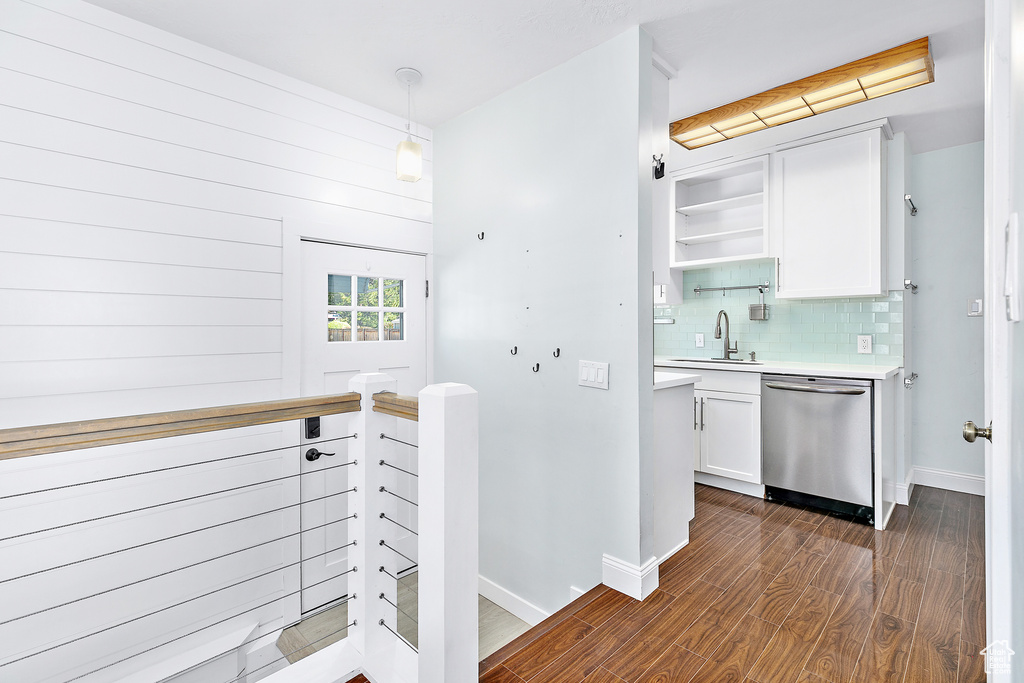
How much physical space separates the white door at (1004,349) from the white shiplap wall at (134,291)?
8.98ft

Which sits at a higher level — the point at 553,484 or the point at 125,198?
the point at 125,198

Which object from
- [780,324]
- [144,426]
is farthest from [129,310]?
[780,324]

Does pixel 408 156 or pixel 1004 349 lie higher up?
pixel 408 156

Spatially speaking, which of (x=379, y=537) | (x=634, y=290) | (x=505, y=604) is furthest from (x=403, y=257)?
(x=505, y=604)

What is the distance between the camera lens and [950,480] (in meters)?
3.51

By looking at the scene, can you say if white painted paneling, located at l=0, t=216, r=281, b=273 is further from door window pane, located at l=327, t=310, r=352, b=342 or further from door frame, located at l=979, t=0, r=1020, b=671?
door frame, located at l=979, t=0, r=1020, b=671

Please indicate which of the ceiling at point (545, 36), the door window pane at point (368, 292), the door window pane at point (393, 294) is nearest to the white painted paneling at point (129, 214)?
the door window pane at point (368, 292)

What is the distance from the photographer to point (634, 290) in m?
2.16

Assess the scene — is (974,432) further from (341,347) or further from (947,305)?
(947,305)

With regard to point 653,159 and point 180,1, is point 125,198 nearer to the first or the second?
point 180,1

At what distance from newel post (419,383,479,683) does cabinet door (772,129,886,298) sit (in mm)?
3032

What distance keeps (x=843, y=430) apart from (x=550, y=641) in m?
2.30

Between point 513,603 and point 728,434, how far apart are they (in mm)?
1916

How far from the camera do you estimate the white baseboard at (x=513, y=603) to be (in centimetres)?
267
